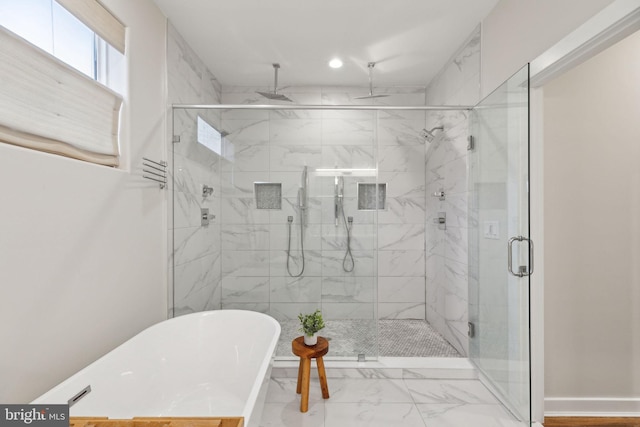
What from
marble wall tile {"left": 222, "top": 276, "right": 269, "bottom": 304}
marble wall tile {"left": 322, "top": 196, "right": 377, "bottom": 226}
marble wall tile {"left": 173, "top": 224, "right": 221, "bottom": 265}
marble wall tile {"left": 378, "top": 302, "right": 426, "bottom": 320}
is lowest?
marble wall tile {"left": 378, "top": 302, "right": 426, "bottom": 320}

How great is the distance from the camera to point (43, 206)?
1268 millimetres

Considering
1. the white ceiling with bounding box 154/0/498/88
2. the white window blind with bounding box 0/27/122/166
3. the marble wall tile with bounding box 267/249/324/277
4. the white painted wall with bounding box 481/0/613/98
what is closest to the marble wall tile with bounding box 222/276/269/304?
the marble wall tile with bounding box 267/249/324/277

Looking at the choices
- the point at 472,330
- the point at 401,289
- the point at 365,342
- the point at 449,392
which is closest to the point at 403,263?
the point at 401,289

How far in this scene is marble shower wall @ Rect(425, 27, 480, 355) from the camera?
8.51 ft

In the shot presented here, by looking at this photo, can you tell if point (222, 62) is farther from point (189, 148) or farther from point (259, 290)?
point (259, 290)

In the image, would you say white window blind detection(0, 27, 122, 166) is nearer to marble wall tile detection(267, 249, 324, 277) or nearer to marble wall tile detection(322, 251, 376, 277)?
marble wall tile detection(267, 249, 324, 277)

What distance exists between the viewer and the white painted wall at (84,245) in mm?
→ 1162

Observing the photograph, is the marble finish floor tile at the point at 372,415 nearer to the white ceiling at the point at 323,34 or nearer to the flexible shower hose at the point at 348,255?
the flexible shower hose at the point at 348,255

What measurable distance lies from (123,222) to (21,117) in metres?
0.74

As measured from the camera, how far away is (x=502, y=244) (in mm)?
1945

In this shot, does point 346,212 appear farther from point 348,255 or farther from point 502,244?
point 502,244

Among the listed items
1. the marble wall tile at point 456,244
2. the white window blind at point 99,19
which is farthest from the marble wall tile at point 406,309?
the white window blind at point 99,19

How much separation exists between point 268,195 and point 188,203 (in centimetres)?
68

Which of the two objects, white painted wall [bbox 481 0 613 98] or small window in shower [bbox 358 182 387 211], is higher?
white painted wall [bbox 481 0 613 98]
